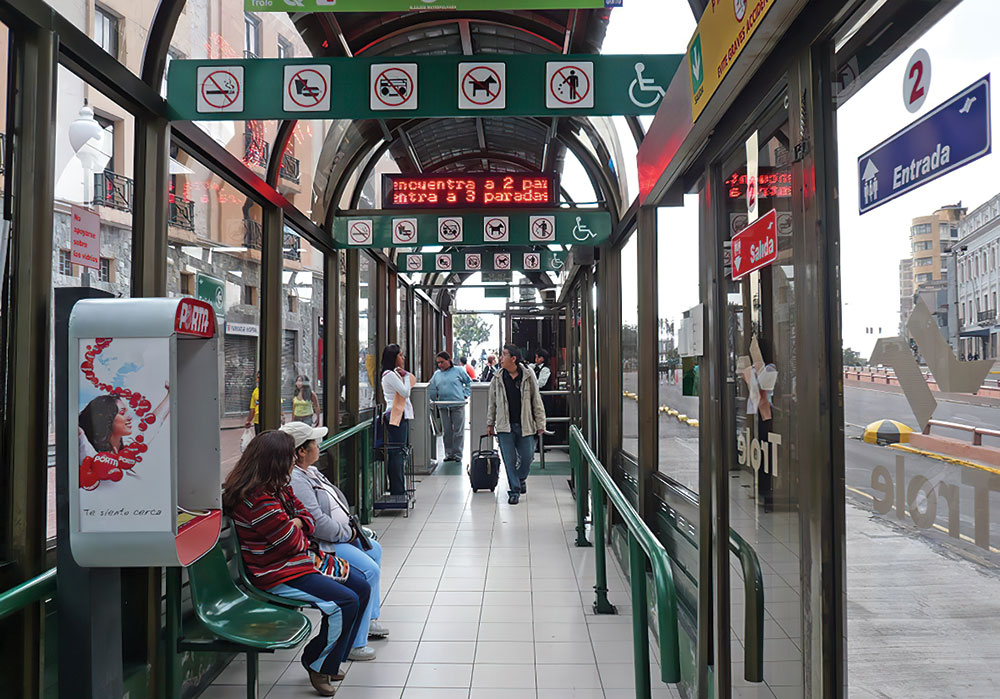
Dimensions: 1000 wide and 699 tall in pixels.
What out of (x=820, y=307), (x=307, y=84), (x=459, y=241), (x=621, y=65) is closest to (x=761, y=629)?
(x=820, y=307)

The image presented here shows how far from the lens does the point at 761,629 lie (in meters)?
2.36

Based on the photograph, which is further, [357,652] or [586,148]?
[586,148]

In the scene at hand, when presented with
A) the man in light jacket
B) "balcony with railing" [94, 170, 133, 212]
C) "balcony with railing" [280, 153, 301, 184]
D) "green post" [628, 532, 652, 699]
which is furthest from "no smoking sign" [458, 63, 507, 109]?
the man in light jacket

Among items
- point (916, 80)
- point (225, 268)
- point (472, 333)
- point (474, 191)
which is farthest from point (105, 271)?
point (472, 333)

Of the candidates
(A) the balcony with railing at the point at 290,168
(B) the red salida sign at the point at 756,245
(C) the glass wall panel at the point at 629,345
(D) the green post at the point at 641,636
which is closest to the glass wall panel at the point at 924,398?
(B) the red salida sign at the point at 756,245

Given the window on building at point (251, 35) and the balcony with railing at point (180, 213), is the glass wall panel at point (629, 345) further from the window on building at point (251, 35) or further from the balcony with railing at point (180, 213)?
the balcony with railing at point (180, 213)

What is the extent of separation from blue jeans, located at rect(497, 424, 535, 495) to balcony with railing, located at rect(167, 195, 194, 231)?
5.14 meters

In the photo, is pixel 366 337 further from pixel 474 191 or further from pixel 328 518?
pixel 328 518

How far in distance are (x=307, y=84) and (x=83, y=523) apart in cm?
202

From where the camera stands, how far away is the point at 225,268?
4.35 metres

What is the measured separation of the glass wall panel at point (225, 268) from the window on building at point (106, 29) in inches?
25.9

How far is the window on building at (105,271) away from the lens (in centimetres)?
291

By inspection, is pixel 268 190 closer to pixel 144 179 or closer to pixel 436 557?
pixel 144 179

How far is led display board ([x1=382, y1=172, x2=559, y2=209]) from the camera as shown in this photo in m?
6.28
